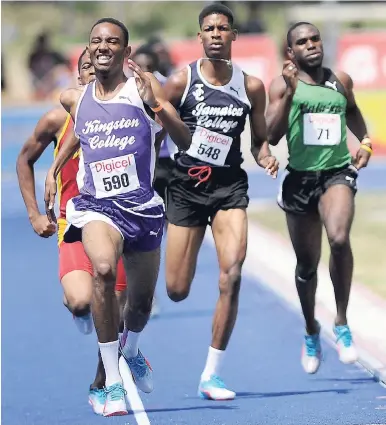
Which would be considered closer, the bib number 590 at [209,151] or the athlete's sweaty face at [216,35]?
the athlete's sweaty face at [216,35]

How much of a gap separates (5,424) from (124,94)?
250 cm

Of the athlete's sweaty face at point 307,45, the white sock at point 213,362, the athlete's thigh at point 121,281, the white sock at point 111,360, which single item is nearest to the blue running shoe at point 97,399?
→ the white sock at point 111,360

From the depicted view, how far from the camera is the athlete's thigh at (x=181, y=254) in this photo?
9320 millimetres

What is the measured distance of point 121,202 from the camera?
7.90 m

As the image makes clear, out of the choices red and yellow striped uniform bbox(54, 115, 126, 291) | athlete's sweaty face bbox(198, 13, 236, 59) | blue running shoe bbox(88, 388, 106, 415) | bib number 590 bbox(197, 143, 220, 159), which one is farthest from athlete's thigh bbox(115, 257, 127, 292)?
athlete's sweaty face bbox(198, 13, 236, 59)

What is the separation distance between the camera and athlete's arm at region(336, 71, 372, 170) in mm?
9570

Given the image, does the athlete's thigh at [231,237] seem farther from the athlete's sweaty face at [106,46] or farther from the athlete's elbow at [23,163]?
the athlete's sweaty face at [106,46]

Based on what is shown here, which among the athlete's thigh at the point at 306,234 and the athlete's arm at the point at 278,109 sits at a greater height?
the athlete's arm at the point at 278,109

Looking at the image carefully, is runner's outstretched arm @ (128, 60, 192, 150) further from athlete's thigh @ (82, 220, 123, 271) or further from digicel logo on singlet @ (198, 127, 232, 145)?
digicel logo on singlet @ (198, 127, 232, 145)

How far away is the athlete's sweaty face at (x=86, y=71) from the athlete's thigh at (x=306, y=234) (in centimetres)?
207

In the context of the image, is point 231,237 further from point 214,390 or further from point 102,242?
point 102,242

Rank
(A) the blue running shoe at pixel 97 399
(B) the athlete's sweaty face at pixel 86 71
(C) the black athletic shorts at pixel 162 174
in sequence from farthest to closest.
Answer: (C) the black athletic shorts at pixel 162 174 → (B) the athlete's sweaty face at pixel 86 71 → (A) the blue running shoe at pixel 97 399

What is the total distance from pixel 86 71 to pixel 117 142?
993 millimetres

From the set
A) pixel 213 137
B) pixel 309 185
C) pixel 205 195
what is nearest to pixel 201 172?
pixel 205 195
